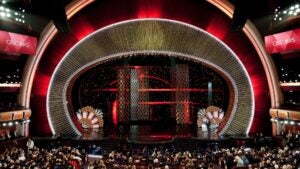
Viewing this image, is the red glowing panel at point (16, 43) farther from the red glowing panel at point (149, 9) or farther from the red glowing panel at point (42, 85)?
the red glowing panel at point (149, 9)

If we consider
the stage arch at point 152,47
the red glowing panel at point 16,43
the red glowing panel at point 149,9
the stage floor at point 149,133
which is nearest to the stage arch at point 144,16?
the red glowing panel at point 149,9

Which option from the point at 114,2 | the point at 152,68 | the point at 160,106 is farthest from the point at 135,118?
the point at 114,2

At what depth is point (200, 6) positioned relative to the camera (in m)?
23.7

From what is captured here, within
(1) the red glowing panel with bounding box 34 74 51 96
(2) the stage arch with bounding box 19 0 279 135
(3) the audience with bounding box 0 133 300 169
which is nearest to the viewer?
(3) the audience with bounding box 0 133 300 169

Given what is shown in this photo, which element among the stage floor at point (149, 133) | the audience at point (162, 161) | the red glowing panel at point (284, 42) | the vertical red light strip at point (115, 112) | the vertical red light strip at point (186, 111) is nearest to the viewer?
the audience at point (162, 161)

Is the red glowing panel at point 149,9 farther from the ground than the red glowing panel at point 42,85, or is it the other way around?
the red glowing panel at point 149,9

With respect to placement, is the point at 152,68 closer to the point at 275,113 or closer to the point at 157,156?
the point at 275,113

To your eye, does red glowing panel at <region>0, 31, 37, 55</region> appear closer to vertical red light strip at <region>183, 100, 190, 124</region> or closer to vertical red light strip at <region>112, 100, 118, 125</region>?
vertical red light strip at <region>112, 100, 118, 125</region>

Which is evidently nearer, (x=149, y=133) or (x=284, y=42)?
(x=284, y=42)

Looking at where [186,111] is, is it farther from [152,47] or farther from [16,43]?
[16,43]

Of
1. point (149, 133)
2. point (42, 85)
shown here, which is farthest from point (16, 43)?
point (149, 133)

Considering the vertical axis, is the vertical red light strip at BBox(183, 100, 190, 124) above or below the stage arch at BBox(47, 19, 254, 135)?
below

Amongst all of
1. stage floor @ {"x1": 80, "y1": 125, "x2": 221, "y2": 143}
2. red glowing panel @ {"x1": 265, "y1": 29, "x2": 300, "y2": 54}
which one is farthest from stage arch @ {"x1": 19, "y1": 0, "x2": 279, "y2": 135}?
stage floor @ {"x1": 80, "y1": 125, "x2": 221, "y2": 143}

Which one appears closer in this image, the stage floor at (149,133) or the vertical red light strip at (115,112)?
the stage floor at (149,133)
